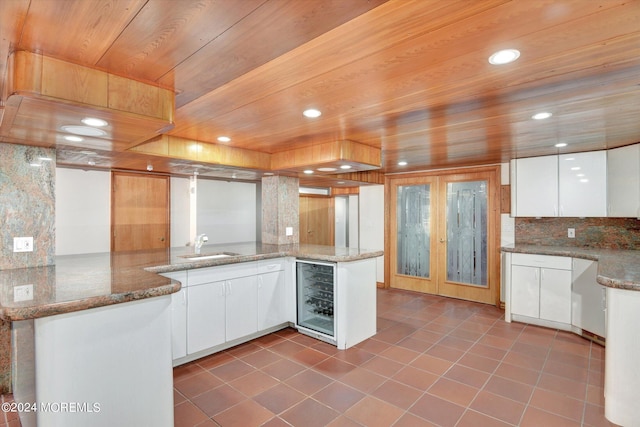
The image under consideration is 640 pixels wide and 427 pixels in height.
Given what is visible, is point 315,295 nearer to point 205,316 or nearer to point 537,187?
point 205,316

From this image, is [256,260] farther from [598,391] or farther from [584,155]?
[584,155]

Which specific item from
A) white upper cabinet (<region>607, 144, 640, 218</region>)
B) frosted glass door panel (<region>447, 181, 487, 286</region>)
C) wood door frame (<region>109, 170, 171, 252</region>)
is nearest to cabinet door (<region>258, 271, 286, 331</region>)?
wood door frame (<region>109, 170, 171, 252</region>)

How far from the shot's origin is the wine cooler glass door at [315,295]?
3586 millimetres

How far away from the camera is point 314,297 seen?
3.72 meters

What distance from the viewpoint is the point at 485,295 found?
4754mm

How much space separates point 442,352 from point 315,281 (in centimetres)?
148

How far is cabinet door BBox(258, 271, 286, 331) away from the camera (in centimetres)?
339

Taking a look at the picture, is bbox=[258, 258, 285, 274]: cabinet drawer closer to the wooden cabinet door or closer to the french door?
the french door

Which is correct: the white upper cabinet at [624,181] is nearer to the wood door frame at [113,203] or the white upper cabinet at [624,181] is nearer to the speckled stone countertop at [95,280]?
the speckled stone countertop at [95,280]

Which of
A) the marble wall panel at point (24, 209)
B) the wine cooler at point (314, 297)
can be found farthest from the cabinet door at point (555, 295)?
the marble wall panel at point (24, 209)

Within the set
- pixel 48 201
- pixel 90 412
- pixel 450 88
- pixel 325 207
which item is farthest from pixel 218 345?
pixel 325 207

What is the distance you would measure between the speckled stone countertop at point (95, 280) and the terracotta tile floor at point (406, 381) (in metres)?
0.90

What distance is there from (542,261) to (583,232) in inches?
32.9

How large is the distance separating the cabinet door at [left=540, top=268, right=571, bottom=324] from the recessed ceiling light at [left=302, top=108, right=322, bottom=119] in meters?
3.19
